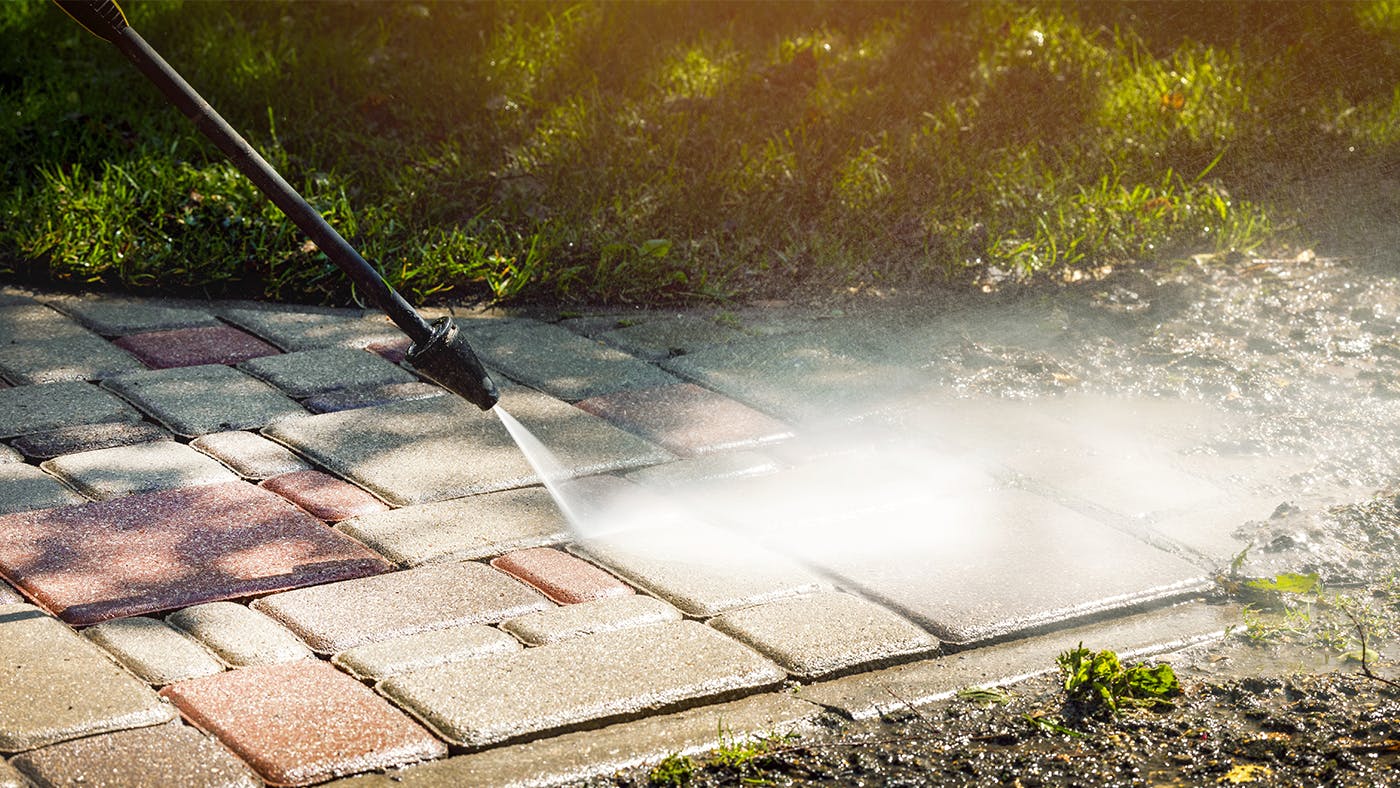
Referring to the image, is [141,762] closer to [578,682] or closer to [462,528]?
[578,682]

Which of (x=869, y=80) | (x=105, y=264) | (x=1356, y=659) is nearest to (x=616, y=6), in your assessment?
(x=869, y=80)

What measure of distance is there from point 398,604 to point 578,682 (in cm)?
38

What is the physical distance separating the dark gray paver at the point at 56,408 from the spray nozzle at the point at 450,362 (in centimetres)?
87

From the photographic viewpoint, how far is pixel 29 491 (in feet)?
8.39

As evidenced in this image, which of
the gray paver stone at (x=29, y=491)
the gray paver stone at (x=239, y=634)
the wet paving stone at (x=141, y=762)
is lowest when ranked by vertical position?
the wet paving stone at (x=141, y=762)

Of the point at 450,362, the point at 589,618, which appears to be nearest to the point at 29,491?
the point at 450,362

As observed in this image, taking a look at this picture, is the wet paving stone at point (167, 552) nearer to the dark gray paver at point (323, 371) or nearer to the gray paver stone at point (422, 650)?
the gray paver stone at point (422, 650)

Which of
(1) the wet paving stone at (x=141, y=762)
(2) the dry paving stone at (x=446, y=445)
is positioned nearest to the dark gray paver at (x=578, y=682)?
(1) the wet paving stone at (x=141, y=762)

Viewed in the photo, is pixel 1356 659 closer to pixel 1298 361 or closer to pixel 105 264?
pixel 1298 361

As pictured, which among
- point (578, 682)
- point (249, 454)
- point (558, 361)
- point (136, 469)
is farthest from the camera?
point (558, 361)

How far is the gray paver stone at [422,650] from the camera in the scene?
2027 mm

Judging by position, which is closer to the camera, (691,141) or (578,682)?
(578,682)

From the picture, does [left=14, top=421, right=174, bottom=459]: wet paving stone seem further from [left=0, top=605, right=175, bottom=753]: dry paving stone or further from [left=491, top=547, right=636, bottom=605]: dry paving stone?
[left=491, top=547, right=636, bottom=605]: dry paving stone

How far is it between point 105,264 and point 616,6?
3.01m
